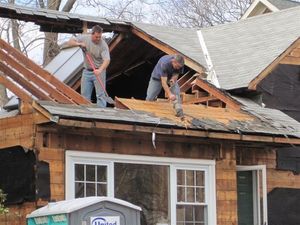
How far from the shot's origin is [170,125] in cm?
1296

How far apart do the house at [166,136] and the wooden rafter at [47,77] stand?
22 millimetres

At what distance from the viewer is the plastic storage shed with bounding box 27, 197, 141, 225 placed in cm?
1061

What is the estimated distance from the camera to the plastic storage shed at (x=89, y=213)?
34.8ft

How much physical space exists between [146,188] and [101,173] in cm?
102

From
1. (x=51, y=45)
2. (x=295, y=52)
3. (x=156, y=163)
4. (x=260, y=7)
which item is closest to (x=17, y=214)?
(x=156, y=163)

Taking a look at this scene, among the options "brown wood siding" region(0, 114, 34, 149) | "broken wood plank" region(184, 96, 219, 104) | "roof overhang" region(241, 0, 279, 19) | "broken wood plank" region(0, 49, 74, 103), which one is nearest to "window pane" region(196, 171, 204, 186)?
"broken wood plank" region(184, 96, 219, 104)

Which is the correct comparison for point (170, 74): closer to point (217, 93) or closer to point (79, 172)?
point (217, 93)

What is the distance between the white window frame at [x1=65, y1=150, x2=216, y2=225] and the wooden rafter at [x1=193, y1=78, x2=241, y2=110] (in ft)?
5.17

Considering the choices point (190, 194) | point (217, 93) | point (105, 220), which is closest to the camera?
point (105, 220)

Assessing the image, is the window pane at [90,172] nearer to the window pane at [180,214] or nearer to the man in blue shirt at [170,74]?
the window pane at [180,214]

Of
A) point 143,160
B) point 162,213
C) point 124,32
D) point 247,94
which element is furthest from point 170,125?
point 124,32

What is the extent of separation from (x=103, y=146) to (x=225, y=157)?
264cm

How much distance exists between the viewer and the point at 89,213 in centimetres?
1072

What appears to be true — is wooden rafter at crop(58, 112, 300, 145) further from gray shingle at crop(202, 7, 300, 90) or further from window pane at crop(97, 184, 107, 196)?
gray shingle at crop(202, 7, 300, 90)
